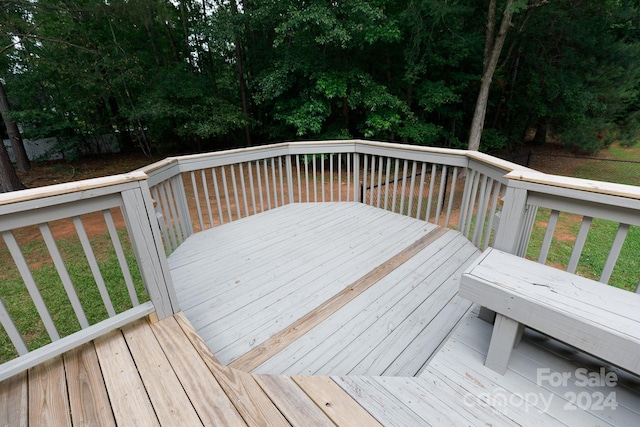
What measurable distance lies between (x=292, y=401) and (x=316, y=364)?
434 millimetres

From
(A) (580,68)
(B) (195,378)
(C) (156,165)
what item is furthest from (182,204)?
(A) (580,68)

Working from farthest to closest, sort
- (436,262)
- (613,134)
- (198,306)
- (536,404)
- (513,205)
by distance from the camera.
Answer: (613,134) → (436,262) → (198,306) → (513,205) → (536,404)

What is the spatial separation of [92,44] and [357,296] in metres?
10.4

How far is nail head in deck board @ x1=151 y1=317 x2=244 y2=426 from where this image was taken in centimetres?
124

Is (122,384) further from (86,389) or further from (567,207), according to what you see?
(567,207)

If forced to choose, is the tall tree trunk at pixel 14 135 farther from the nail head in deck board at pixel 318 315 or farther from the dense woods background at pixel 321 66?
the nail head in deck board at pixel 318 315

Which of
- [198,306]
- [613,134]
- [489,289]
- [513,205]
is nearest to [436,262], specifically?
[513,205]

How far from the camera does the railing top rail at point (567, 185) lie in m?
1.26

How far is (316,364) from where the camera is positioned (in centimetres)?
172

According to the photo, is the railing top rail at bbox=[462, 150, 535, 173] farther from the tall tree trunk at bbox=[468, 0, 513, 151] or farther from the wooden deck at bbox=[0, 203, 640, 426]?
the tall tree trunk at bbox=[468, 0, 513, 151]

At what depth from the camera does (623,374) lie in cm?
135

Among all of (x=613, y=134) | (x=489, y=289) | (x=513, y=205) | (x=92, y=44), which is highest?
(x=92, y=44)

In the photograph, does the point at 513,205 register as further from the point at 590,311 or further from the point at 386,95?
the point at 386,95

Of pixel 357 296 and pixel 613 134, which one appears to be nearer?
pixel 357 296
